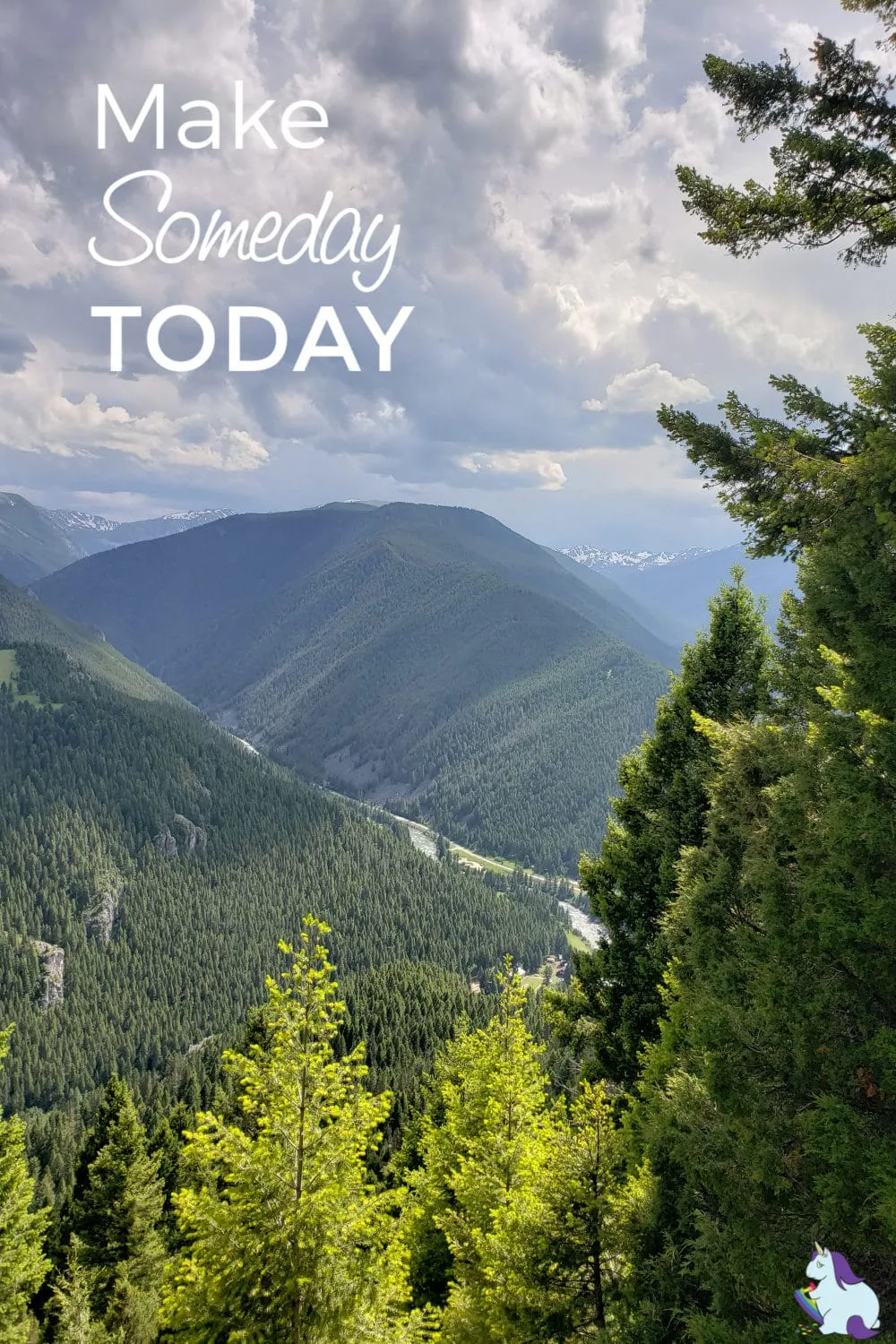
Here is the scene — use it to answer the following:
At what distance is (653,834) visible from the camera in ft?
61.8

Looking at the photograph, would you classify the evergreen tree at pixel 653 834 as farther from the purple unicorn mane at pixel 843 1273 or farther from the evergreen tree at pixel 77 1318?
the evergreen tree at pixel 77 1318

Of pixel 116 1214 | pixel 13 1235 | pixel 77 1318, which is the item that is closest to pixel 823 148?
pixel 13 1235

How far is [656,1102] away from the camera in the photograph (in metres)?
11.9

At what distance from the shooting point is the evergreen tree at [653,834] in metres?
18.2

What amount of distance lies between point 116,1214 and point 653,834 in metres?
33.5

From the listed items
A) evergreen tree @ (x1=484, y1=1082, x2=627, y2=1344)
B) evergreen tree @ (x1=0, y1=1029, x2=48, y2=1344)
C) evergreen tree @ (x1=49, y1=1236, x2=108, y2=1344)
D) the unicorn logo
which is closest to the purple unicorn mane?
the unicorn logo

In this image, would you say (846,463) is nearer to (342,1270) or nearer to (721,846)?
(721,846)

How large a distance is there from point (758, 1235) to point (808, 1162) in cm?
121

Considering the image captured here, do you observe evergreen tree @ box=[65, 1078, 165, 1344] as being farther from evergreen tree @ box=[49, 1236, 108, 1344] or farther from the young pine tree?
the young pine tree

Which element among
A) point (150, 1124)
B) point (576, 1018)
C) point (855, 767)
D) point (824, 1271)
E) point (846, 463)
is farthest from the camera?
point (150, 1124)

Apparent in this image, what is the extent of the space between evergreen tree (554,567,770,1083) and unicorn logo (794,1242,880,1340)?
992cm

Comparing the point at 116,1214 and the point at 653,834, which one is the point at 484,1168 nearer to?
the point at 653,834

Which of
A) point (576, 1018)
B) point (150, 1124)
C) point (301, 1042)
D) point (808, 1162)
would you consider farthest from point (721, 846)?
point (150, 1124)

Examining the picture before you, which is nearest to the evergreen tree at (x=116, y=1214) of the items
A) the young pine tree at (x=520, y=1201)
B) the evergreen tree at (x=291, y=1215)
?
the young pine tree at (x=520, y=1201)
